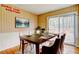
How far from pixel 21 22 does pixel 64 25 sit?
700 millimetres

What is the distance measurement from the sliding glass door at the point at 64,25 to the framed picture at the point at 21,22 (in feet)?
1.25

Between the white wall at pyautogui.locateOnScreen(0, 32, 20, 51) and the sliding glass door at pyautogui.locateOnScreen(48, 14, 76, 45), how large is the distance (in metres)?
0.55

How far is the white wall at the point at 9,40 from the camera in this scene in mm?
1343

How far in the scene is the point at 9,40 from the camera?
1378 millimetres

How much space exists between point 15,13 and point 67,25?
84 cm

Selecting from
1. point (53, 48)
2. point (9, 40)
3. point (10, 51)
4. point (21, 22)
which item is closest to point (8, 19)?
point (21, 22)

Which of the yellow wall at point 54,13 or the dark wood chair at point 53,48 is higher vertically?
the yellow wall at point 54,13

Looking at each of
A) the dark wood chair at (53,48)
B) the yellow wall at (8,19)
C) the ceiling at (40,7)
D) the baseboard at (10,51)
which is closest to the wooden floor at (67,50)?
the baseboard at (10,51)

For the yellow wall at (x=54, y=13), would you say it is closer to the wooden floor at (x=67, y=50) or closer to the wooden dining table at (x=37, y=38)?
the wooden floor at (x=67, y=50)

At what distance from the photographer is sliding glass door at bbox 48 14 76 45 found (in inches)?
55.0

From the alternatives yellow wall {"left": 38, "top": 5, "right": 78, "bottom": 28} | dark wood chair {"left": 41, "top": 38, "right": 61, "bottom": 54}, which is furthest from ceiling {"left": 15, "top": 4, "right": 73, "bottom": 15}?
dark wood chair {"left": 41, "top": 38, "right": 61, "bottom": 54}

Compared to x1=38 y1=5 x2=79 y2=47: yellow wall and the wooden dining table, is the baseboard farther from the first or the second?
x1=38 y1=5 x2=79 y2=47: yellow wall

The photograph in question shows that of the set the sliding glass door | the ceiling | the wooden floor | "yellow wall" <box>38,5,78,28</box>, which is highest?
the ceiling

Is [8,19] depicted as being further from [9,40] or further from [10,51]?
[10,51]
